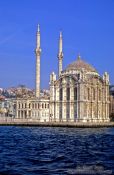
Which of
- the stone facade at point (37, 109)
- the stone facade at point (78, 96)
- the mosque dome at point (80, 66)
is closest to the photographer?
the stone facade at point (78, 96)

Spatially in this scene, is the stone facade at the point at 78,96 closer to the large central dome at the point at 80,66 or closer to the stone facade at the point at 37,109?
the large central dome at the point at 80,66

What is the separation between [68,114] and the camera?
109 m

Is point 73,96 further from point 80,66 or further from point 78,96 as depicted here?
point 80,66

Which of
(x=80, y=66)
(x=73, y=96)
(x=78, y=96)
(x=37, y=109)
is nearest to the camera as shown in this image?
(x=78, y=96)

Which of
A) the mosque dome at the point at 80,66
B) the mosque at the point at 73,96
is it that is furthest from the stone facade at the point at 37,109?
the mosque dome at the point at 80,66

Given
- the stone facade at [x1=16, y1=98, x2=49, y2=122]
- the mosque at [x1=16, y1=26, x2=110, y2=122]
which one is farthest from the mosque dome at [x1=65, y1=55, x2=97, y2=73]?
the stone facade at [x1=16, y1=98, x2=49, y2=122]

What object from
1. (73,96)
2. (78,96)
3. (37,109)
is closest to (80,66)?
(73,96)

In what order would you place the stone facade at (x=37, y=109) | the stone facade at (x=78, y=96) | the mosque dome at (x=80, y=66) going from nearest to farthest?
the stone facade at (x=78, y=96)
the mosque dome at (x=80, y=66)
the stone facade at (x=37, y=109)

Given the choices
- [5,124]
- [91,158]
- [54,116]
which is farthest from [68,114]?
[91,158]

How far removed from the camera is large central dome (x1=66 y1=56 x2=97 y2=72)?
112812 mm

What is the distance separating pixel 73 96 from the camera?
4235 inches

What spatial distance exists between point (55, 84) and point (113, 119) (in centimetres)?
2415

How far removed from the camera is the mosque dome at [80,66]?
113 m

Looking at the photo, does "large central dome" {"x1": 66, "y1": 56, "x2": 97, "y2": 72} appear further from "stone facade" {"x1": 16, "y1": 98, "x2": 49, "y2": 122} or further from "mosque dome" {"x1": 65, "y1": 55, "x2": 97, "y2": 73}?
"stone facade" {"x1": 16, "y1": 98, "x2": 49, "y2": 122}
